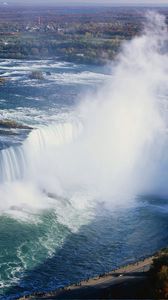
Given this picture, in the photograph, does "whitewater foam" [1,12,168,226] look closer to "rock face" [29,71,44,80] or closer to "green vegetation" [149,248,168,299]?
"rock face" [29,71,44,80]

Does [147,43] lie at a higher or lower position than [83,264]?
higher

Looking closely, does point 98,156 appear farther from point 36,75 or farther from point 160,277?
point 160,277

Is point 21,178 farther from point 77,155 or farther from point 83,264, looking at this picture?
point 83,264

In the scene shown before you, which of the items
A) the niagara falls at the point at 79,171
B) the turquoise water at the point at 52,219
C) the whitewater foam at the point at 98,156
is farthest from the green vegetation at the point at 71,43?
the turquoise water at the point at 52,219

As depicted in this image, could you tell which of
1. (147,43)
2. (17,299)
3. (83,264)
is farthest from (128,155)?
(147,43)

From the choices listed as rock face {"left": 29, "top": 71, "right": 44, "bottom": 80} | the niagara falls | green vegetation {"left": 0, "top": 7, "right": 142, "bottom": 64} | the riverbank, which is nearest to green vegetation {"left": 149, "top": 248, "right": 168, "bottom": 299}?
the riverbank

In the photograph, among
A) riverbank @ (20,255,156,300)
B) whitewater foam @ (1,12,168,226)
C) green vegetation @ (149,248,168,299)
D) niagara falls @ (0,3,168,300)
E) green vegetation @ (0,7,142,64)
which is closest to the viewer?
green vegetation @ (149,248,168,299)

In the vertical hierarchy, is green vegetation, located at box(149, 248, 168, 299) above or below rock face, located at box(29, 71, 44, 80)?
below
